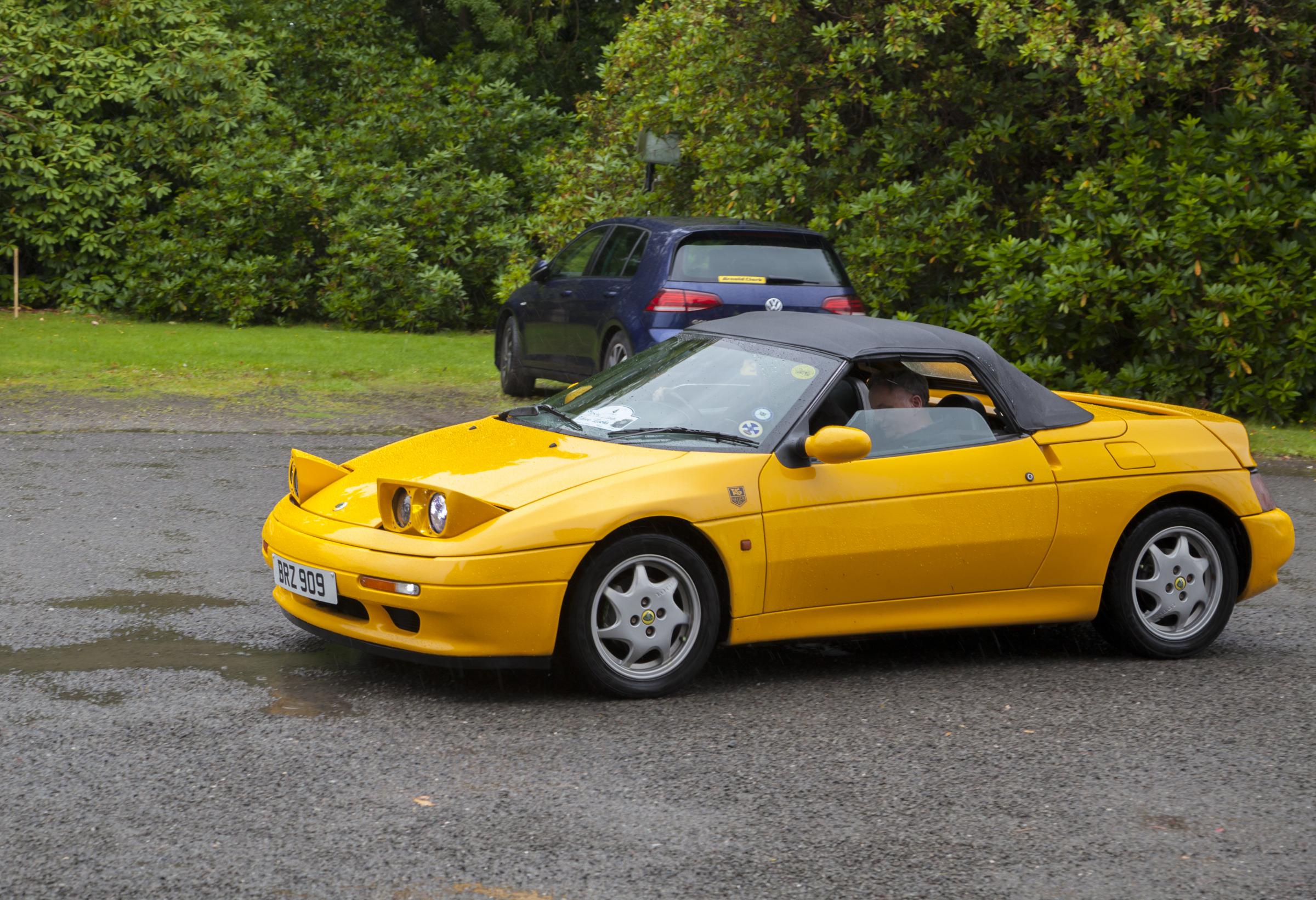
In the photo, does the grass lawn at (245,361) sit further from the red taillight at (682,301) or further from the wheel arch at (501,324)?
the red taillight at (682,301)

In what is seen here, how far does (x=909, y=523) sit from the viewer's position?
5.79 metres

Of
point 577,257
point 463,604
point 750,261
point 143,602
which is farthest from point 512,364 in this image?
point 463,604

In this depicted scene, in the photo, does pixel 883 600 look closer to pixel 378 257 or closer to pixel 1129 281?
pixel 1129 281

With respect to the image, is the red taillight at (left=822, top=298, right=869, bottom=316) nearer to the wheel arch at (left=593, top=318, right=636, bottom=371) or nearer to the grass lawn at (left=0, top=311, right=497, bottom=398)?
the wheel arch at (left=593, top=318, right=636, bottom=371)

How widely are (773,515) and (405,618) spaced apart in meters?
1.34

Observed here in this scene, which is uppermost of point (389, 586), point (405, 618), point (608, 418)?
point (608, 418)

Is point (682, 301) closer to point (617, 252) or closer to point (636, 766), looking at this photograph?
point (617, 252)

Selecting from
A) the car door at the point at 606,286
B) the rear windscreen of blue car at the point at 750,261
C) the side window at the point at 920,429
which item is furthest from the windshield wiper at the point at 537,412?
the car door at the point at 606,286

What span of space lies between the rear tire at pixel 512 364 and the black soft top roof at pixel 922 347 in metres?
A: 8.26

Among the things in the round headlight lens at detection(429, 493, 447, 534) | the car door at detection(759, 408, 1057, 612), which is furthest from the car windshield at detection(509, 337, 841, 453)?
the round headlight lens at detection(429, 493, 447, 534)

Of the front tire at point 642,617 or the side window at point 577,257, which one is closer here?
the front tire at point 642,617

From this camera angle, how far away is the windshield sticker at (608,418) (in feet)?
19.7

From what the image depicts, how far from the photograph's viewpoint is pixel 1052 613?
613 cm

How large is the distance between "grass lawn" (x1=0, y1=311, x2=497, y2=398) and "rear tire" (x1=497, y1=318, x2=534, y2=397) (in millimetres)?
396
